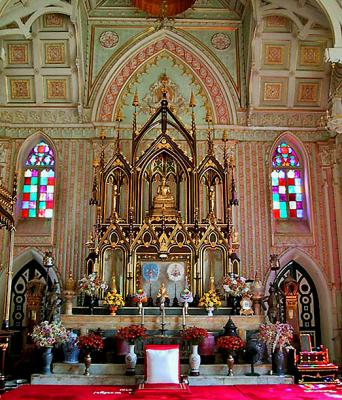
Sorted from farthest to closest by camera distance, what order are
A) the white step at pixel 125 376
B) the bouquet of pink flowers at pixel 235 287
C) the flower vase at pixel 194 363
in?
the bouquet of pink flowers at pixel 235 287, the flower vase at pixel 194 363, the white step at pixel 125 376

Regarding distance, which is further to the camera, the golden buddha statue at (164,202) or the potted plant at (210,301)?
the golden buddha statue at (164,202)

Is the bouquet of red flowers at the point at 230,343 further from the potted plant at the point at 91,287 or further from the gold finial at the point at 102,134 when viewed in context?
the gold finial at the point at 102,134

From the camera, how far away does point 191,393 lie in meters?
10.2

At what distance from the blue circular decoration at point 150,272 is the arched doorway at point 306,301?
13.8ft

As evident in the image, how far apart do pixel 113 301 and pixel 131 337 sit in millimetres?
2011

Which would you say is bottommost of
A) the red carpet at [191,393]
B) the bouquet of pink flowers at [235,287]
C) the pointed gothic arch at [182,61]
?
the red carpet at [191,393]

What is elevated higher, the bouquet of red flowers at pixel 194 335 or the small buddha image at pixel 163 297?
the small buddha image at pixel 163 297

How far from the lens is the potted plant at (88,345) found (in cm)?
1205

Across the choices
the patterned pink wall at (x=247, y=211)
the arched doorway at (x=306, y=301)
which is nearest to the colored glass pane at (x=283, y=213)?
the patterned pink wall at (x=247, y=211)

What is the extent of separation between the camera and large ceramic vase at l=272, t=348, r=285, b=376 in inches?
486

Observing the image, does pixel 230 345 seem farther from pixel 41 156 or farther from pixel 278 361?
pixel 41 156

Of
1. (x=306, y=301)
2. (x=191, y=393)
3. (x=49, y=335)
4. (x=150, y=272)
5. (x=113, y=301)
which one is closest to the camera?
(x=191, y=393)

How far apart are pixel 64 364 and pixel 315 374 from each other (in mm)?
5902

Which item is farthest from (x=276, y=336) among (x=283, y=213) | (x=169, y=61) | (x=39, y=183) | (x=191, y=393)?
(x=169, y=61)
